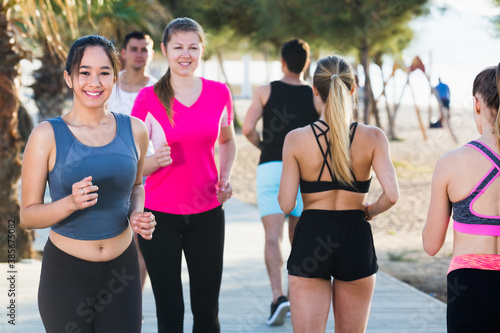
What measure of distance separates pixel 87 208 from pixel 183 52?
142 cm

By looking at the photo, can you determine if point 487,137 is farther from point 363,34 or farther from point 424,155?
point 424,155

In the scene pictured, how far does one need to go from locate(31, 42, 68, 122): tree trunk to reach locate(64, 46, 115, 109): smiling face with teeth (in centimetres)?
1216

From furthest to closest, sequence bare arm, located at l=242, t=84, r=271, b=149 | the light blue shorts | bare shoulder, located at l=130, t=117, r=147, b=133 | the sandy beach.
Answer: the sandy beach
bare arm, located at l=242, t=84, r=271, b=149
the light blue shorts
bare shoulder, located at l=130, t=117, r=147, b=133

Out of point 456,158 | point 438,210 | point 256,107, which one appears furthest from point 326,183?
point 256,107

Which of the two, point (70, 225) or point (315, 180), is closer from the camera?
point (70, 225)

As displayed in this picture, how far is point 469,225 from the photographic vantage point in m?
2.59

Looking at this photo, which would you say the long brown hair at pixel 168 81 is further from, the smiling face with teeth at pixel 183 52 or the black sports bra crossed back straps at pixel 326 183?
the black sports bra crossed back straps at pixel 326 183

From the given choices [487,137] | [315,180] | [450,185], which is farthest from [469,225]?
[315,180]

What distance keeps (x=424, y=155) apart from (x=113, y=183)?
725 inches

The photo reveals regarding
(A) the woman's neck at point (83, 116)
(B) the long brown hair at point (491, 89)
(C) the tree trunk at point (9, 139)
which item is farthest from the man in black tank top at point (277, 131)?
(C) the tree trunk at point (9, 139)

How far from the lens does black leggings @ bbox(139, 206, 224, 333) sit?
3660 millimetres

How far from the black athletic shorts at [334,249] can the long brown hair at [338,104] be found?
19cm

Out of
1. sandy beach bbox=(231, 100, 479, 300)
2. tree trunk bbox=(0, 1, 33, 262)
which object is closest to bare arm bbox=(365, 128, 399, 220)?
sandy beach bbox=(231, 100, 479, 300)

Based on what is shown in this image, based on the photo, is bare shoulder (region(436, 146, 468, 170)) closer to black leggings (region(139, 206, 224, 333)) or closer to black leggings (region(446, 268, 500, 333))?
black leggings (region(446, 268, 500, 333))
